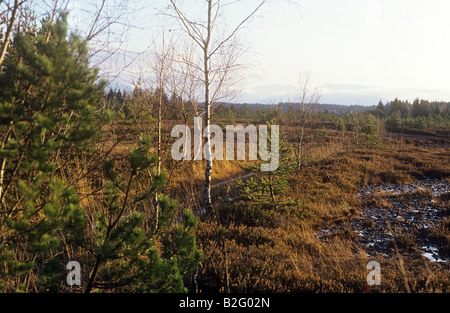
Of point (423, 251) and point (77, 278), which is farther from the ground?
point (77, 278)

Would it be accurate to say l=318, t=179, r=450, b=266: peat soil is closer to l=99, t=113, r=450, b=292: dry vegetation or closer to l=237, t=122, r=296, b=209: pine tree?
l=99, t=113, r=450, b=292: dry vegetation

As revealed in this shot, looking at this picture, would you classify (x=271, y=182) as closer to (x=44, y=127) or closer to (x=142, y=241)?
(x=142, y=241)

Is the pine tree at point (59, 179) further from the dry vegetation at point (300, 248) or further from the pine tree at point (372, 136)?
the pine tree at point (372, 136)

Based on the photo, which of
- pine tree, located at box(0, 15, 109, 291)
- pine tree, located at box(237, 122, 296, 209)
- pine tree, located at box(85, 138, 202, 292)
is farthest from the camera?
pine tree, located at box(237, 122, 296, 209)

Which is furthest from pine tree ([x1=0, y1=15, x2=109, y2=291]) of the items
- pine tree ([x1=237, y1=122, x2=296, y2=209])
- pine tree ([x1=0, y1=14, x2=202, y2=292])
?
pine tree ([x1=237, y1=122, x2=296, y2=209])

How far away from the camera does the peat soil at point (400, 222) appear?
5.34 meters

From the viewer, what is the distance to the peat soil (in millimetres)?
5336

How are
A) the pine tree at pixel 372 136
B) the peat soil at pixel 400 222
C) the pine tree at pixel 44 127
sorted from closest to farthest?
the pine tree at pixel 44 127, the peat soil at pixel 400 222, the pine tree at pixel 372 136

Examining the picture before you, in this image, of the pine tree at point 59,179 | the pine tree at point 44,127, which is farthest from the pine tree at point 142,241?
the pine tree at point 44,127

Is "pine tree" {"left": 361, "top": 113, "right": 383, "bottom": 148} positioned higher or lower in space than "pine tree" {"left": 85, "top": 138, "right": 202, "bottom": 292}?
higher
